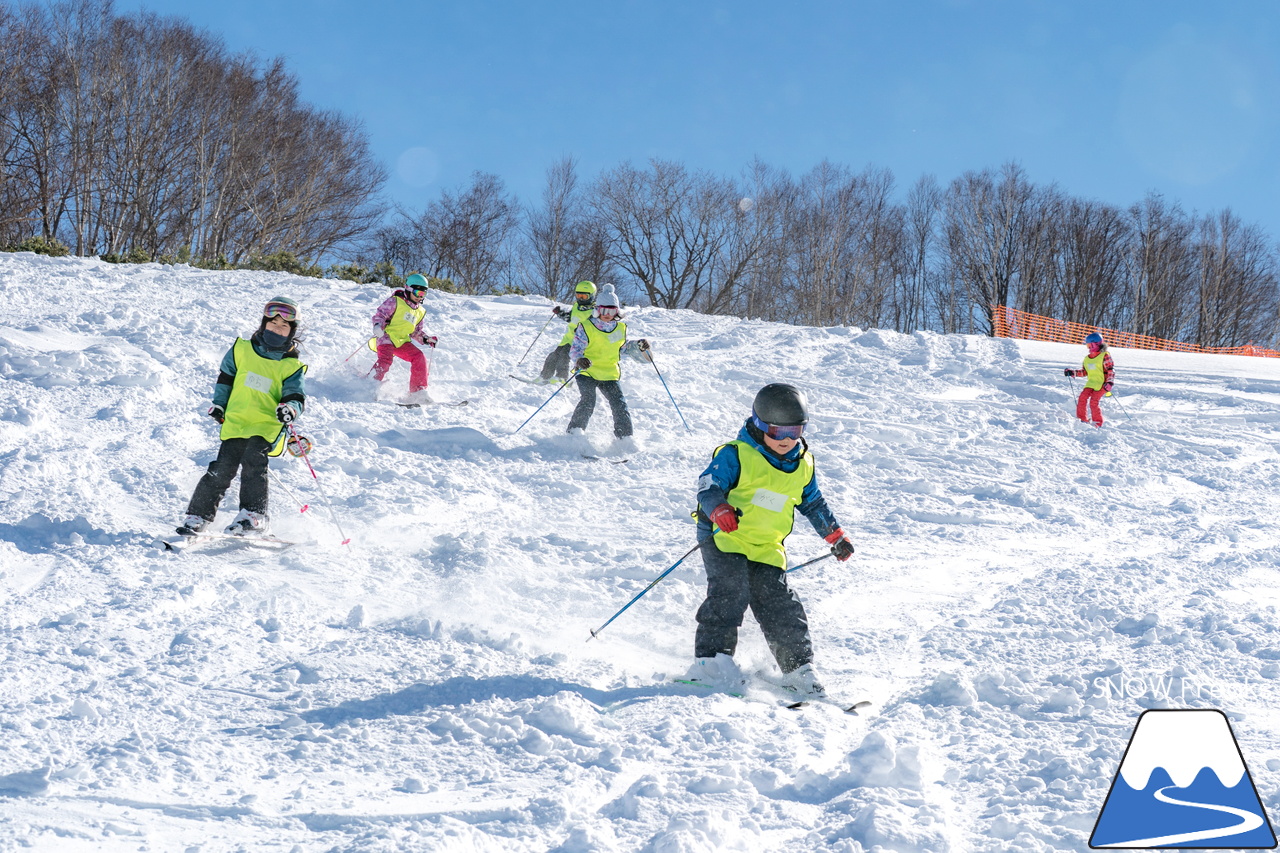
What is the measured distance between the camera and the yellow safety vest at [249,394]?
5766 mm

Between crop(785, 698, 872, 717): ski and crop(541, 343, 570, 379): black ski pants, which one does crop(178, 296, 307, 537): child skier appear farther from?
crop(541, 343, 570, 379): black ski pants

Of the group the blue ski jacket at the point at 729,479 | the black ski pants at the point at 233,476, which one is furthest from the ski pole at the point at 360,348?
the blue ski jacket at the point at 729,479

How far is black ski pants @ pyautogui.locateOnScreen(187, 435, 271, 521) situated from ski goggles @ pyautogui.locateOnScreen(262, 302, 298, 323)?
0.79 meters

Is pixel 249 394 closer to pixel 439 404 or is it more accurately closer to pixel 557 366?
pixel 439 404

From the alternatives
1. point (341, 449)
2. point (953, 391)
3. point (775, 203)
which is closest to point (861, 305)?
point (775, 203)

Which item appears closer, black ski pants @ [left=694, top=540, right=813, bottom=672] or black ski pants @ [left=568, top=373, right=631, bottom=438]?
black ski pants @ [left=694, top=540, right=813, bottom=672]

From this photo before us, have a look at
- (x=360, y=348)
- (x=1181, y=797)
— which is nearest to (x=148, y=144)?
(x=360, y=348)

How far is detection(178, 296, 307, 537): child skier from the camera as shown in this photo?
18.6 feet

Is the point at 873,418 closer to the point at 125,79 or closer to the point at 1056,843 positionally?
the point at 1056,843

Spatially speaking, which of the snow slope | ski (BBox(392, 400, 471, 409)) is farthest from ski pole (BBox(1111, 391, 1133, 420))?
ski (BBox(392, 400, 471, 409))

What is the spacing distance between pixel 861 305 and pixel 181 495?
1568 inches

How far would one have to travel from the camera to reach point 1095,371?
1207 cm

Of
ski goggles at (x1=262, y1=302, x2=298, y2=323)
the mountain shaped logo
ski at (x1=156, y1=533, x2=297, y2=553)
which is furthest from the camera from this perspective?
ski goggles at (x1=262, y1=302, x2=298, y2=323)

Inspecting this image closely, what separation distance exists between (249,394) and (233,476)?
1.78 feet
